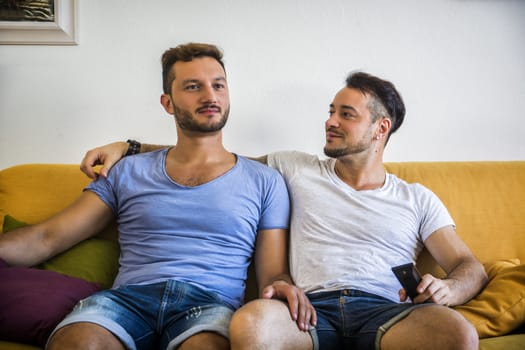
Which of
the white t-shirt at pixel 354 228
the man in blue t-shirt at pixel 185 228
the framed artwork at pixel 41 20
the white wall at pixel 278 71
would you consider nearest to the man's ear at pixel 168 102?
the man in blue t-shirt at pixel 185 228

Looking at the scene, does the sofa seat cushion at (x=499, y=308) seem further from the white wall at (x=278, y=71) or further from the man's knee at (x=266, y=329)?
the white wall at (x=278, y=71)

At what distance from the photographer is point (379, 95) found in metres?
1.82

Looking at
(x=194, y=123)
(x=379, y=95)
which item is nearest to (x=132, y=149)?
(x=194, y=123)

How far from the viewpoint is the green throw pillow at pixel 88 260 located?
1.57 m

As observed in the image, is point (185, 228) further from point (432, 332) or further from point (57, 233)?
point (432, 332)

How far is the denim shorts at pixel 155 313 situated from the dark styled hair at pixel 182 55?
2.41 feet

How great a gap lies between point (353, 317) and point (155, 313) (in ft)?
1.80

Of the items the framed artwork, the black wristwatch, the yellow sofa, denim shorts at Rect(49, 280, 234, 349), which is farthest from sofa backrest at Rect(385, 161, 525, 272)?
the framed artwork

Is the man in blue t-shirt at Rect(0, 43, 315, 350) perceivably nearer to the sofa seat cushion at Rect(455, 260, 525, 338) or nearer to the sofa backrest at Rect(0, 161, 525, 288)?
the sofa backrest at Rect(0, 161, 525, 288)

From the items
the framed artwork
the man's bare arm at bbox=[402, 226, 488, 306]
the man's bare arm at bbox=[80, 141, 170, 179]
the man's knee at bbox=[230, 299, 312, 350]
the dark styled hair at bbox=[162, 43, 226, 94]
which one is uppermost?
the framed artwork

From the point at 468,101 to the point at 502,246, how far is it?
710 mm

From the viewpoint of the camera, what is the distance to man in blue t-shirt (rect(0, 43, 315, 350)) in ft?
4.48

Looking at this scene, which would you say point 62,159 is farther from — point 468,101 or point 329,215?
point 468,101

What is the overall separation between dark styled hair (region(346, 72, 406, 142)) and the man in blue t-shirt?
0.45 metres
